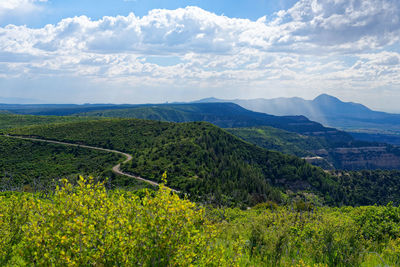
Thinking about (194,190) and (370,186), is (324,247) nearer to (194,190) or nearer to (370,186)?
(194,190)

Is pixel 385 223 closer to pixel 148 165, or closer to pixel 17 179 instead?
pixel 148 165

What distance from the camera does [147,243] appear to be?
711 cm

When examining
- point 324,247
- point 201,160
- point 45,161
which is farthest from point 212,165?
point 324,247

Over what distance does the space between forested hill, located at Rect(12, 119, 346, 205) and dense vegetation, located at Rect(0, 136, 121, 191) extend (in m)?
10.5

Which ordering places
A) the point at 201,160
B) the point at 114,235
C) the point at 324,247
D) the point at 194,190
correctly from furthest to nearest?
the point at 201,160 < the point at 194,190 < the point at 324,247 < the point at 114,235

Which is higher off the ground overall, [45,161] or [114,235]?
[114,235]

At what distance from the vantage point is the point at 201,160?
9831 cm

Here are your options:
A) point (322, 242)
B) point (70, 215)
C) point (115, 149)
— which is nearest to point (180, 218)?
point (70, 215)

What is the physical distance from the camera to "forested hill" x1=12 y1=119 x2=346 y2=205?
82688 millimetres

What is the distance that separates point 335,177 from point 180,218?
146 m

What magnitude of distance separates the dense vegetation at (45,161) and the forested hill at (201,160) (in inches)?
413

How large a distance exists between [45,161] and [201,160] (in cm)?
6089

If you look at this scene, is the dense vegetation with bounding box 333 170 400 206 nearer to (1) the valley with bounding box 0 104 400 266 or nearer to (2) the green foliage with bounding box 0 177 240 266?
(1) the valley with bounding box 0 104 400 266

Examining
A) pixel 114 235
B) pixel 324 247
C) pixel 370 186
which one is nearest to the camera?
pixel 114 235
